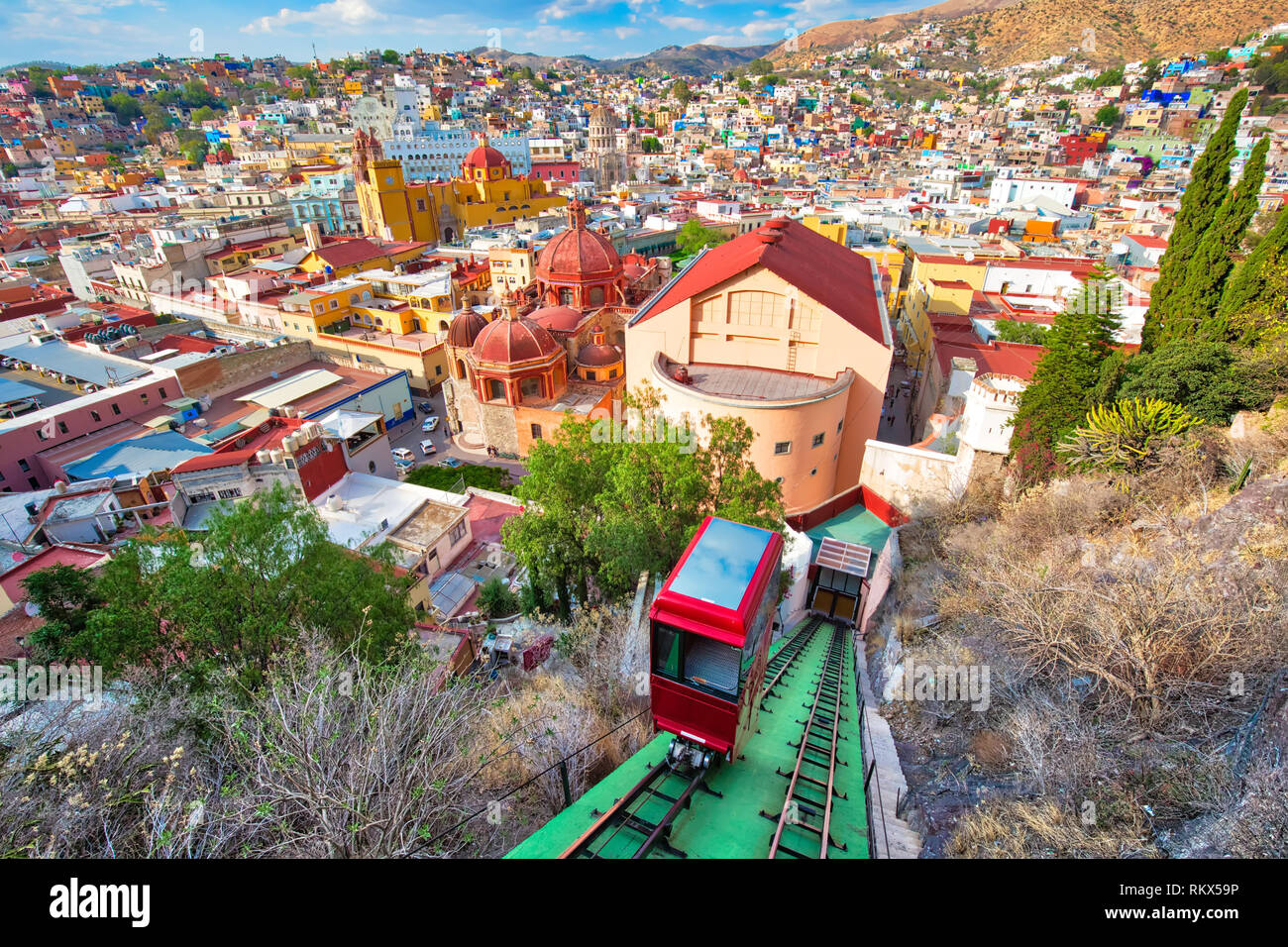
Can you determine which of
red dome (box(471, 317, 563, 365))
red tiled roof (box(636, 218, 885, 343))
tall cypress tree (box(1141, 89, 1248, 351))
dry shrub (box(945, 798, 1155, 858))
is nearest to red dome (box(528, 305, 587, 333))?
red dome (box(471, 317, 563, 365))

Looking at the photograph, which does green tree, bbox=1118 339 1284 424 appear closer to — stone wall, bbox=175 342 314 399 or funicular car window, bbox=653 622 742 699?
funicular car window, bbox=653 622 742 699

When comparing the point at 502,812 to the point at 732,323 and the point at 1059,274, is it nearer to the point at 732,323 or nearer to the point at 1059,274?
the point at 732,323

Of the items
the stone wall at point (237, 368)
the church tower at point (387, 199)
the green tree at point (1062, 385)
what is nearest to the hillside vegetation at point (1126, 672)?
the green tree at point (1062, 385)

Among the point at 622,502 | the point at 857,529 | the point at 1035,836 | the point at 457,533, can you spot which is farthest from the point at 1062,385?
the point at 457,533

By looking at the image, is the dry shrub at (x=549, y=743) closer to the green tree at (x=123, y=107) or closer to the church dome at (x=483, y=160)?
the church dome at (x=483, y=160)

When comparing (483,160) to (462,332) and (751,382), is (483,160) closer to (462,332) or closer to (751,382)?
(462,332)
